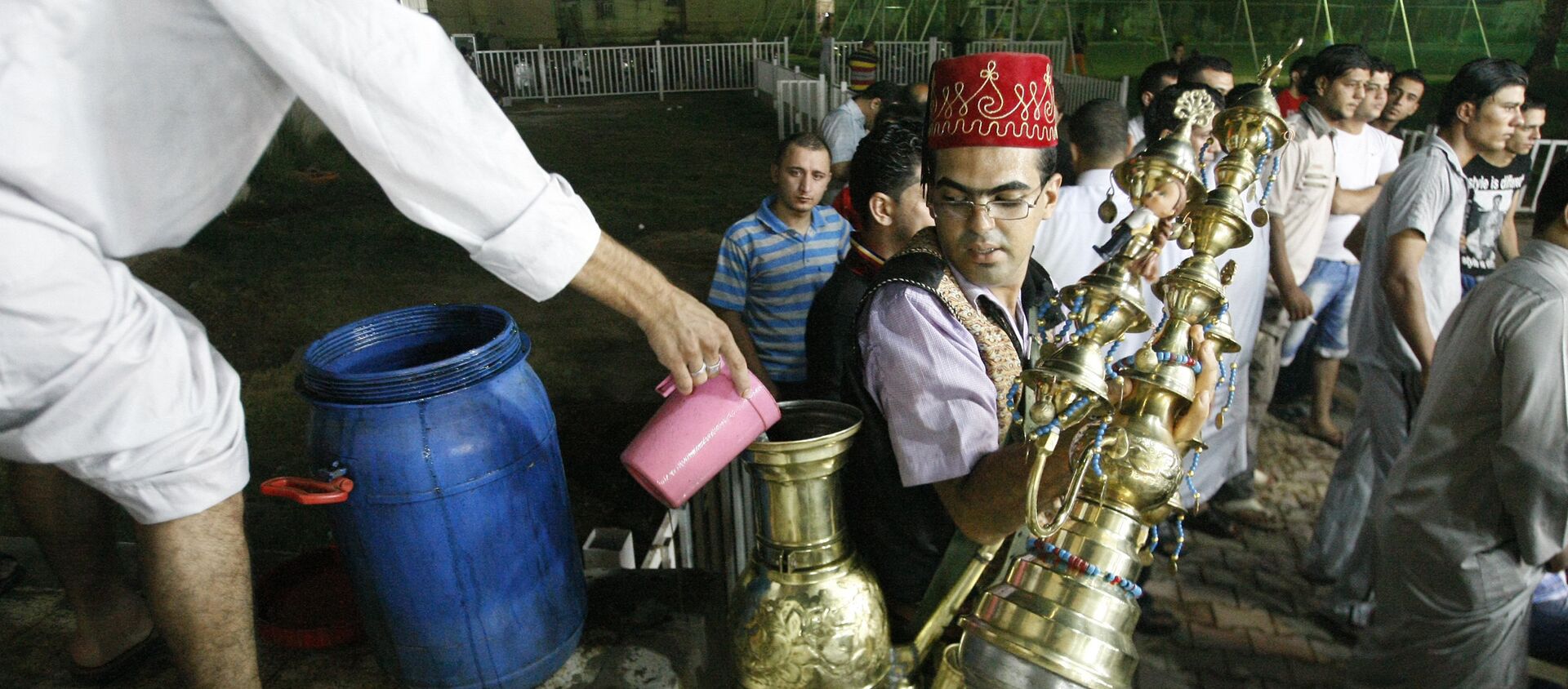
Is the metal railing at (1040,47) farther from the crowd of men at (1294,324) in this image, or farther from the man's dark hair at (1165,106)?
the man's dark hair at (1165,106)

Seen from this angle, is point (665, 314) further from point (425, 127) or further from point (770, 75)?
point (770, 75)

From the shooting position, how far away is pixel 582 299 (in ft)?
24.8

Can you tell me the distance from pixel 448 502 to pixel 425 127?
709 millimetres

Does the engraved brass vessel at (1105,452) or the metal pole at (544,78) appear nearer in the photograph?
the engraved brass vessel at (1105,452)

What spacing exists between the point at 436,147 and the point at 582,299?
6.29m

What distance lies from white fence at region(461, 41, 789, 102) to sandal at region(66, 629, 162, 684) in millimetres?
20858

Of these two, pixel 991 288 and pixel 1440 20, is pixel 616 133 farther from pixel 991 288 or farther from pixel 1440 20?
pixel 1440 20

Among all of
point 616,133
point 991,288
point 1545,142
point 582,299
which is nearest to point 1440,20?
point 1545,142

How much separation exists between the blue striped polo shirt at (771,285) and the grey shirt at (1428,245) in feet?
7.43

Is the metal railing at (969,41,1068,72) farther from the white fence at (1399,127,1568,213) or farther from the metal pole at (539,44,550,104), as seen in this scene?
the metal pole at (539,44,550,104)

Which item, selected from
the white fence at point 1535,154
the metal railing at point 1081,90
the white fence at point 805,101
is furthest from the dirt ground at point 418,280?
the white fence at point 1535,154

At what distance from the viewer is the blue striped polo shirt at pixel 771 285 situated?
3.59m

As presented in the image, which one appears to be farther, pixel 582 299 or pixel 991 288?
pixel 582 299

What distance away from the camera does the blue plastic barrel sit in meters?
1.61
